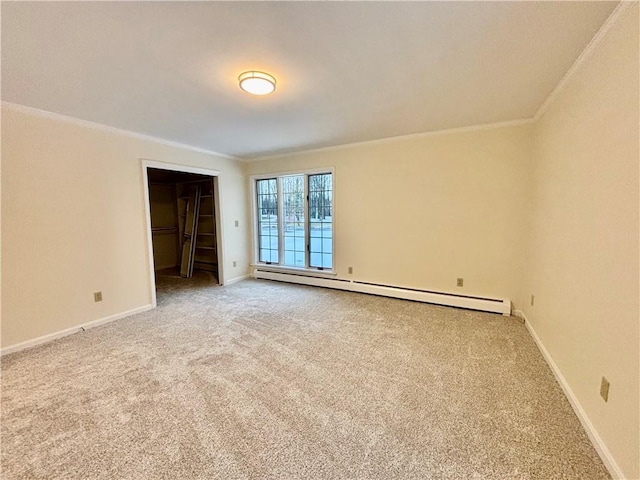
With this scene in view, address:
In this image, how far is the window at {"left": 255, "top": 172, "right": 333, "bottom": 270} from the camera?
483cm

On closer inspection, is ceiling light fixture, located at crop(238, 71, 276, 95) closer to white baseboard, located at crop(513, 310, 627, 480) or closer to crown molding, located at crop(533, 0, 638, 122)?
crown molding, located at crop(533, 0, 638, 122)

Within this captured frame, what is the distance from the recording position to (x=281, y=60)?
1.91 meters

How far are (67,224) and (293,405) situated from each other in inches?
124

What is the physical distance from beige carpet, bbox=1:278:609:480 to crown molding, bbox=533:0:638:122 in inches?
91.9

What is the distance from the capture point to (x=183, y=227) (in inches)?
261

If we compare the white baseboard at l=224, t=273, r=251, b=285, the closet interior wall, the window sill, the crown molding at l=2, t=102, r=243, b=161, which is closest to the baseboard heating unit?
the window sill

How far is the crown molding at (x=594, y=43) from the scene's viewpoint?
1415mm

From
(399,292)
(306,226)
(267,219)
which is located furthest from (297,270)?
(399,292)

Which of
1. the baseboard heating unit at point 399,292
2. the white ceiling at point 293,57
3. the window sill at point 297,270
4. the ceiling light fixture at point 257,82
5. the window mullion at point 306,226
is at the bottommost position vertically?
the baseboard heating unit at point 399,292

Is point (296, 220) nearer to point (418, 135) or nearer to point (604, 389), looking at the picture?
point (418, 135)

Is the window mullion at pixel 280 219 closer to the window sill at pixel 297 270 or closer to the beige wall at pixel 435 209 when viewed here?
the window sill at pixel 297 270

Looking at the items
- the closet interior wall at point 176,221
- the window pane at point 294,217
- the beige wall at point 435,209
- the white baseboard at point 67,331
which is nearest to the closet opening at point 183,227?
the closet interior wall at point 176,221

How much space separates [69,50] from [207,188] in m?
4.27

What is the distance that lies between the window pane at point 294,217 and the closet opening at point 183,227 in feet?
5.09
